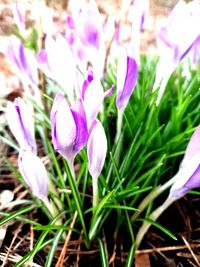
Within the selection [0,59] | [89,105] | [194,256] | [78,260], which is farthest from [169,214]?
[0,59]

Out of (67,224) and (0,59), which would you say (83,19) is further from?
(0,59)

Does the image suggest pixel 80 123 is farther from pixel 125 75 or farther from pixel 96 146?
pixel 125 75

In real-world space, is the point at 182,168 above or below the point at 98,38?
below

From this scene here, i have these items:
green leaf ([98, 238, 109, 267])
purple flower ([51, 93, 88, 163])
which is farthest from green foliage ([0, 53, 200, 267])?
purple flower ([51, 93, 88, 163])

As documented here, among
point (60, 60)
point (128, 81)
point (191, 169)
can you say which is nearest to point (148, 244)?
point (191, 169)

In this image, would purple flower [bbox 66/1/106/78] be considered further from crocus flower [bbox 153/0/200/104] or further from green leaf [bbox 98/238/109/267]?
green leaf [bbox 98/238/109/267]
